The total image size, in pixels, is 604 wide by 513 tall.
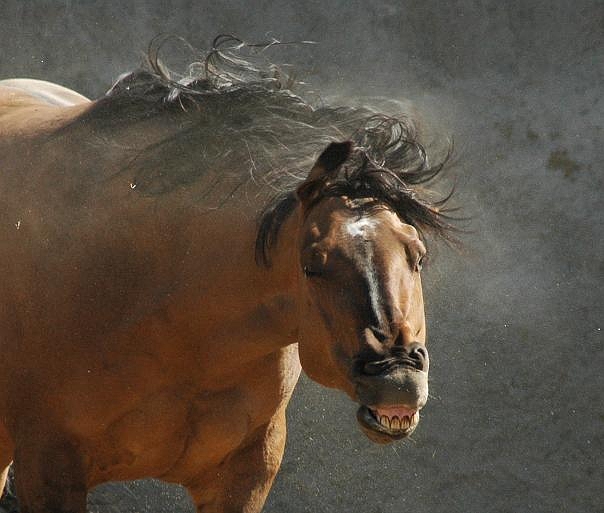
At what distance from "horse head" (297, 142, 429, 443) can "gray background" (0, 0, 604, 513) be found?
2174 millimetres

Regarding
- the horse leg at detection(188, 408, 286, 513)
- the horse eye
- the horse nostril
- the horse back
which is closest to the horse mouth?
the horse nostril

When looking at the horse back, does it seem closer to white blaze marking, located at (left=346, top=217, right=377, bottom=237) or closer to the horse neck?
the horse neck

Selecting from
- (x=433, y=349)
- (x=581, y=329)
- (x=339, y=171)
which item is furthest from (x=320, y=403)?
(x=339, y=171)

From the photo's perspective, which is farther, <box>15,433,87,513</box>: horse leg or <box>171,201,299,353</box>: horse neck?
<box>15,433,87,513</box>: horse leg

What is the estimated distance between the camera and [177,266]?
11.2 feet

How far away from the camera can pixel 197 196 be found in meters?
3.41

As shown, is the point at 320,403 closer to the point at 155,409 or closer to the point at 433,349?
the point at 433,349

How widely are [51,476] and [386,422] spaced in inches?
38.1

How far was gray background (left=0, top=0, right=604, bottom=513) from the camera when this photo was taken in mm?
5441

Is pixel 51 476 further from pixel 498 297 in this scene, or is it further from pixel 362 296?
pixel 498 297

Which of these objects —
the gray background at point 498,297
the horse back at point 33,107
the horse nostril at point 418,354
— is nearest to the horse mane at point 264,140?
the horse back at point 33,107

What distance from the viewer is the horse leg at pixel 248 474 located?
12.2ft

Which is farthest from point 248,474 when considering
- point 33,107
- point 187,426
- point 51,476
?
point 33,107

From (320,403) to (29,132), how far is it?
239 cm
